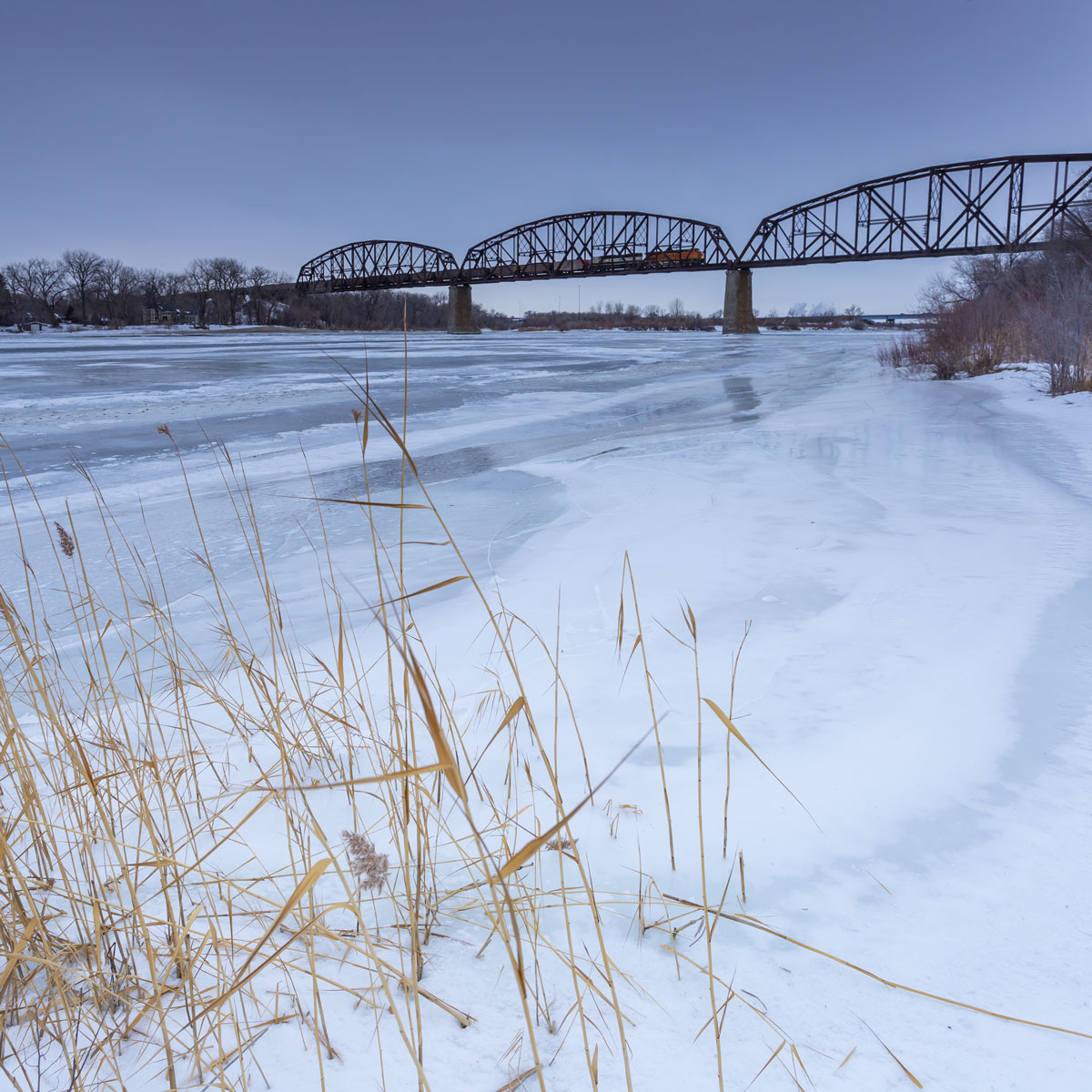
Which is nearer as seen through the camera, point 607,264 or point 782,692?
point 782,692

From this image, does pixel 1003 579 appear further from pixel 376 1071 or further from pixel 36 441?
pixel 36 441

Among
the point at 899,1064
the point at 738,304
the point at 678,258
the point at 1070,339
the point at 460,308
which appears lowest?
the point at 899,1064

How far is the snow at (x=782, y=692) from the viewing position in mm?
1229

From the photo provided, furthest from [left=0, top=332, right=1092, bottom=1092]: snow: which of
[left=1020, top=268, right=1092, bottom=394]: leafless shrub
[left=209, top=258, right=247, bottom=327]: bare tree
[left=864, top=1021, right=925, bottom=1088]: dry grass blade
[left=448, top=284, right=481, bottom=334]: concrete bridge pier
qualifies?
[left=209, top=258, right=247, bottom=327]: bare tree

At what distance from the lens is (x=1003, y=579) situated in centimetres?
335

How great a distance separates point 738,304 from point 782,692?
2054 inches

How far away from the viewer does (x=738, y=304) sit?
165ft

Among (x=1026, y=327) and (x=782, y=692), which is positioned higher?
(x=1026, y=327)

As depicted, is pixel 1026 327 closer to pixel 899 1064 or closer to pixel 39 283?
pixel 899 1064

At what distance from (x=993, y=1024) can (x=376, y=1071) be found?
100 centimetres

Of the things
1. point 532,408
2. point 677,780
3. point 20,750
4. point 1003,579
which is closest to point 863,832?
point 677,780

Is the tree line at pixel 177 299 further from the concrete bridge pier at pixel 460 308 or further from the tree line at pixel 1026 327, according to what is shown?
the tree line at pixel 1026 327

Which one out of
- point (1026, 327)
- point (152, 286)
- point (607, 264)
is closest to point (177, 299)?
point (152, 286)

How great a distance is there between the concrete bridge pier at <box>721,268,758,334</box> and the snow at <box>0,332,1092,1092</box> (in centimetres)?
4513
